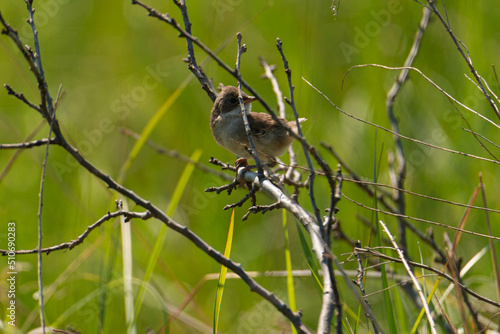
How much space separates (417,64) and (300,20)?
4.05ft

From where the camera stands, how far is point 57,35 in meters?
7.13

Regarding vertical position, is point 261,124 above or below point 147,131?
below

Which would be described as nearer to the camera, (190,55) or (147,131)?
(190,55)

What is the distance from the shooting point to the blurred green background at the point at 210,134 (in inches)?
179

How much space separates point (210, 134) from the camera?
563cm

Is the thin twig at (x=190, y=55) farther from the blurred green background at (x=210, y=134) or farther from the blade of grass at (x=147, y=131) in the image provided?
the blurred green background at (x=210, y=134)

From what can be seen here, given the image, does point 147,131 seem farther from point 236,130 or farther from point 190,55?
point 236,130

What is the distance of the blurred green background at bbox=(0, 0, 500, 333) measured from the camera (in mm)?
4547

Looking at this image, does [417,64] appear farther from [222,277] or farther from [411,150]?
[222,277]

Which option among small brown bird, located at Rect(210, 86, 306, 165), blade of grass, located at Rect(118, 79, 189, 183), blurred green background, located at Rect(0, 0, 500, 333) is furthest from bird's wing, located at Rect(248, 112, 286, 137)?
blade of grass, located at Rect(118, 79, 189, 183)

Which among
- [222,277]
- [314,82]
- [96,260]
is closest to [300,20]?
[314,82]

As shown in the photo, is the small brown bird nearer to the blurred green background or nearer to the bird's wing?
the bird's wing

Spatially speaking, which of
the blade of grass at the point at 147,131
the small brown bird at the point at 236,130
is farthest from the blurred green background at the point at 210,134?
the blade of grass at the point at 147,131

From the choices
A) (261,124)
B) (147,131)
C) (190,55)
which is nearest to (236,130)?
(261,124)
